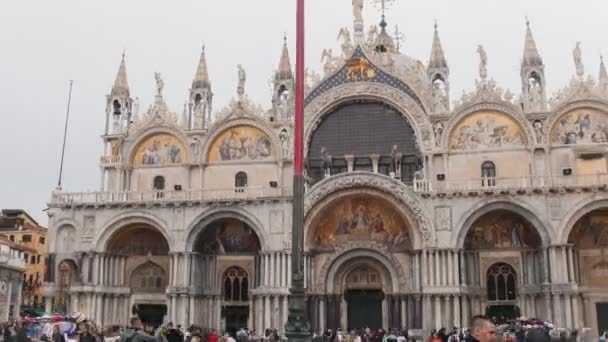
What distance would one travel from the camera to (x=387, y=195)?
34.6 m

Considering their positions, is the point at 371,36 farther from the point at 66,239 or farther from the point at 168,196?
the point at 66,239

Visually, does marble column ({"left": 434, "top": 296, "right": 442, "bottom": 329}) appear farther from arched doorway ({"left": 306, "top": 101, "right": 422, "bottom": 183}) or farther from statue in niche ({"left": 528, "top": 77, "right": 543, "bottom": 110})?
statue in niche ({"left": 528, "top": 77, "right": 543, "bottom": 110})

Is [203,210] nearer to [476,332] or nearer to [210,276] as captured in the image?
[210,276]

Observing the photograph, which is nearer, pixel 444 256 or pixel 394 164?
pixel 444 256

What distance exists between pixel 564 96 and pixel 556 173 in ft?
13.1

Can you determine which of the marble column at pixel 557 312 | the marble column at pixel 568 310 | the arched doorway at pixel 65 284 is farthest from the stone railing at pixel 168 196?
the marble column at pixel 568 310

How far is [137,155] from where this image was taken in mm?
40156

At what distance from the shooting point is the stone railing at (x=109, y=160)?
39844mm

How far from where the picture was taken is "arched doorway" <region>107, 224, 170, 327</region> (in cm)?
3816

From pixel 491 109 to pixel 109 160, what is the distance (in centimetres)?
2136

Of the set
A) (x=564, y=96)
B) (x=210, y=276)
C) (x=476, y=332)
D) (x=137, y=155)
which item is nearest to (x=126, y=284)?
(x=210, y=276)

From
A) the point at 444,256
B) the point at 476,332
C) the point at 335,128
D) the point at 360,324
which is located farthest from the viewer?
the point at 335,128

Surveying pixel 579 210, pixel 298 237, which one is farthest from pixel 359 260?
pixel 298 237

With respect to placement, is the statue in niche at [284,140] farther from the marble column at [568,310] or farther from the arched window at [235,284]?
the marble column at [568,310]
